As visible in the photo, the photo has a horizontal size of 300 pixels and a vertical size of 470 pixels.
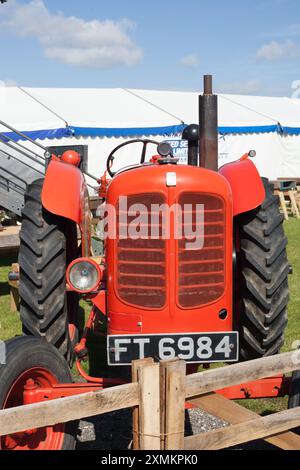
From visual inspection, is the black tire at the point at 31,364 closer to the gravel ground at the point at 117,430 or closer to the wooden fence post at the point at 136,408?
the gravel ground at the point at 117,430

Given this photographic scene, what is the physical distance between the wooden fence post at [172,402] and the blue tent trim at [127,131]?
34.6 ft

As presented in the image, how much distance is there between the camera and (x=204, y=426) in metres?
3.80

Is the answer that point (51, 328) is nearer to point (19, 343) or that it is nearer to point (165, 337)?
point (19, 343)

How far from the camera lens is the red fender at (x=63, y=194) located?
382 cm

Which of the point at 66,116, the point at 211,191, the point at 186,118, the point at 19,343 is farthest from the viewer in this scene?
the point at 186,118

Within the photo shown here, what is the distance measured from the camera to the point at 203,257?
3.35 metres

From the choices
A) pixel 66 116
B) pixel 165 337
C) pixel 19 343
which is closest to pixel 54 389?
pixel 19 343

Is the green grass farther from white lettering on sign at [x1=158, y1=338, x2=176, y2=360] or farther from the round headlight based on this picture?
white lettering on sign at [x1=158, y1=338, x2=176, y2=360]

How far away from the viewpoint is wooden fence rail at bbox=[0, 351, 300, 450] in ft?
7.56

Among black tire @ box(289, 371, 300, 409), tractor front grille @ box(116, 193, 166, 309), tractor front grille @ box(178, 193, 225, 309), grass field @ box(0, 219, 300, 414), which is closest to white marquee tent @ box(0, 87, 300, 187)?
grass field @ box(0, 219, 300, 414)

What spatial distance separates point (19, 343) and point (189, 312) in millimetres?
914

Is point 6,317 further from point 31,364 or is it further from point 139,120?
point 139,120

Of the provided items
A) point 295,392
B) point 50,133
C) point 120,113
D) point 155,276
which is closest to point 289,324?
point 295,392
